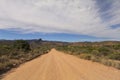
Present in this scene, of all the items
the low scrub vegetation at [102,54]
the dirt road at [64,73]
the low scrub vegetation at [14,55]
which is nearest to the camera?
the dirt road at [64,73]

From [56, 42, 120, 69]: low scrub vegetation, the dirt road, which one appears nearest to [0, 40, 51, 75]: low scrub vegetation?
the dirt road

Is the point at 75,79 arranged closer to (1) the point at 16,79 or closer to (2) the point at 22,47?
(1) the point at 16,79

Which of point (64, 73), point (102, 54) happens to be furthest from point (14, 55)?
point (64, 73)

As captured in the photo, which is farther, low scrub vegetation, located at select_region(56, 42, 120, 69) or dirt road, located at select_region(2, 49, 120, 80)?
low scrub vegetation, located at select_region(56, 42, 120, 69)

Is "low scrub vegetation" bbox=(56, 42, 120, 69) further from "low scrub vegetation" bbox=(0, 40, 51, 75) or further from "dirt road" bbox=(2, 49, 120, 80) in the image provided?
"low scrub vegetation" bbox=(0, 40, 51, 75)

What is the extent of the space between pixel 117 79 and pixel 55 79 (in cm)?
381

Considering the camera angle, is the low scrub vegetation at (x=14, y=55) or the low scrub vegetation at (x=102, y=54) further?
the low scrub vegetation at (x=14, y=55)

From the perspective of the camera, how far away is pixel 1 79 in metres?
13.0

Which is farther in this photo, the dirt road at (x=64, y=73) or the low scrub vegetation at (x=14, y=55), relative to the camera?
the low scrub vegetation at (x=14, y=55)

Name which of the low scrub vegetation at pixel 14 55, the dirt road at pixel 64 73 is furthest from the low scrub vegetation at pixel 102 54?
the low scrub vegetation at pixel 14 55

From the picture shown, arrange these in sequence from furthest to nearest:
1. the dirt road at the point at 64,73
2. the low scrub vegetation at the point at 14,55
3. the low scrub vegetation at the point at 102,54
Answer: the low scrub vegetation at the point at 14,55
the low scrub vegetation at the point at 102,54
the dirt road at the point at 64,73

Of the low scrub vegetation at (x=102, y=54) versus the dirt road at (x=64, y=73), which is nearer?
the dirt road at (x=64, y=73)

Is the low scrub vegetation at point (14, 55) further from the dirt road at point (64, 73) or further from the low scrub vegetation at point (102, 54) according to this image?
the low scrub vegetation at point (102, 54)

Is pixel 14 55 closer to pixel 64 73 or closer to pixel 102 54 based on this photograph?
pixel 102 54
